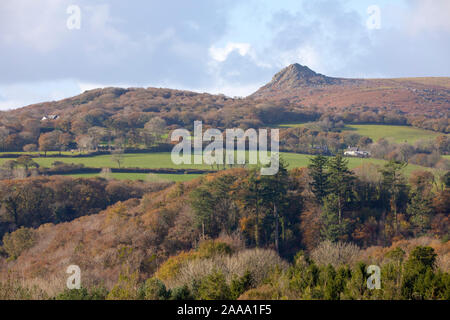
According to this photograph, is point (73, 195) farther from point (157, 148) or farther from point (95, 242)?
point (157, 148)

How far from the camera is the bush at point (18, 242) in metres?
44.7

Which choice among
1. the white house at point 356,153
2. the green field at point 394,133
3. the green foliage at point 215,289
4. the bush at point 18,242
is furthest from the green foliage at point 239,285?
the green field at point 394,133

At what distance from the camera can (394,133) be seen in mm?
93312

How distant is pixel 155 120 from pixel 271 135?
2971 cm

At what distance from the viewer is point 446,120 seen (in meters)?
108

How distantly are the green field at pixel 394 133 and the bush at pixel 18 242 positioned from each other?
72.0 meters

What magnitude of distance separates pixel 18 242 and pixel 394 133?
270 ft

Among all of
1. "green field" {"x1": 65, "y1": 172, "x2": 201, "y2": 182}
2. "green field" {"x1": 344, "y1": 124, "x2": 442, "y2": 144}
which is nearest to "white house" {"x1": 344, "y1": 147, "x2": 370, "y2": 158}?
"green field" {"x1": 344, "y1": 124, "x2": 442, "y2": 144}

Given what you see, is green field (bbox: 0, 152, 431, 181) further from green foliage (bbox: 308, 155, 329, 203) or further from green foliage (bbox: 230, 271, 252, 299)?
green foliage (bbox: 230, 271, 252, 299)

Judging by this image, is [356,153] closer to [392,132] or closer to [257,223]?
[392,132]

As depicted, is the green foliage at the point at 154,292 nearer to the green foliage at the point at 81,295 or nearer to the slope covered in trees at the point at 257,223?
the green foliage at the point at 81,295

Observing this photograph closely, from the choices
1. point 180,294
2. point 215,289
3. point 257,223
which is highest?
point 215,289

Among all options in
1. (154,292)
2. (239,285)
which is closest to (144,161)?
(239,285)

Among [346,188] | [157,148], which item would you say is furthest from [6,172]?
[346,188]
